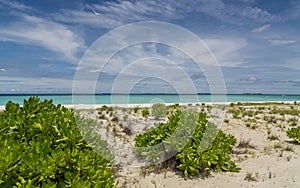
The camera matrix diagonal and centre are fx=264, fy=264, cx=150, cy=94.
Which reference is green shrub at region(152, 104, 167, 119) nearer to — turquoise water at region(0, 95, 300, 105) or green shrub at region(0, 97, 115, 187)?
turquoise water at region(0, 95, 300, 105)

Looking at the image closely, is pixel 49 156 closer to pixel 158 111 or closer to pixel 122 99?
pixel 122 99

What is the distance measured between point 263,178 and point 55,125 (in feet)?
14.5

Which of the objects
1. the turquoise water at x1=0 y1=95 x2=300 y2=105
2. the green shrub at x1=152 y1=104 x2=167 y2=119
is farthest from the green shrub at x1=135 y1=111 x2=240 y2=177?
the green shrub at x1=152 y1=104 x2=167 y2=119

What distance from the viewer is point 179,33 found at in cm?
606

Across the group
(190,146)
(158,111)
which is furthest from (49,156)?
(158,111)

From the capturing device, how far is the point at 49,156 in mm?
2680

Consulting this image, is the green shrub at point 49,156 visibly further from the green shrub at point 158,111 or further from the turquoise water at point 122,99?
the green shrub at point 158,111

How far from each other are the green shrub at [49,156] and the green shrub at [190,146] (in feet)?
7.73

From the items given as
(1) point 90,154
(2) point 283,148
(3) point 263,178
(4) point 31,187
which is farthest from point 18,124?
(2) point 283,148

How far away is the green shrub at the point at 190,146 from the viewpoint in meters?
5.69

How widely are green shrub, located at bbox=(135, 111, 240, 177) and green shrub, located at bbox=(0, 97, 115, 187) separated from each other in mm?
2356

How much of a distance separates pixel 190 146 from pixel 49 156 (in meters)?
3.80

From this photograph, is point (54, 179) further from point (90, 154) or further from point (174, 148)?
point (174, 148)

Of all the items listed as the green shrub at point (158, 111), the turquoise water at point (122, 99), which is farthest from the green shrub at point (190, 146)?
the green shrub at point (158, 111)
